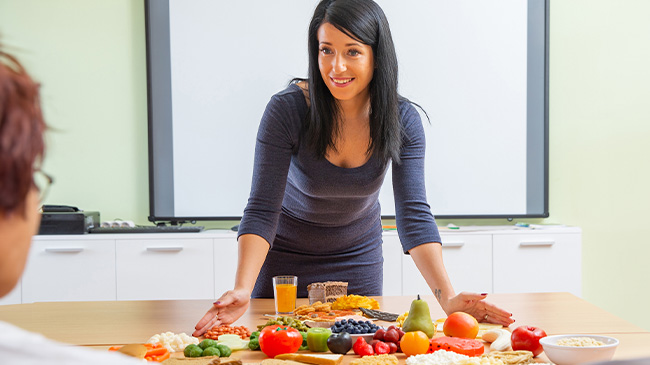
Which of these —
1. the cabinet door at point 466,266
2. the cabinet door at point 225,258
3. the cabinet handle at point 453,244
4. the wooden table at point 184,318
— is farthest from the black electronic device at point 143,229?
the wooden table at point 184,318

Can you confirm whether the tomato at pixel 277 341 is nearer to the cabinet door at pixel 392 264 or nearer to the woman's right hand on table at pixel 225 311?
the woman's right hand on table at pixel 225 311

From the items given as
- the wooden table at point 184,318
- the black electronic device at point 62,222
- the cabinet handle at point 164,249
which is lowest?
the cabinet handle at point 164,249

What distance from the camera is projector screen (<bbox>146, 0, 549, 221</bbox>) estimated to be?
3.68 m

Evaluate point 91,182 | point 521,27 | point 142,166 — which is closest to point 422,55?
point 521,27

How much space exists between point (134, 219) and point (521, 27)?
244 cm

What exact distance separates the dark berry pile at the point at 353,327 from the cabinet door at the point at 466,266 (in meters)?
2.08

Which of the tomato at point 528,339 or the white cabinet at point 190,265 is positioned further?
the white cabinet at point 190,265

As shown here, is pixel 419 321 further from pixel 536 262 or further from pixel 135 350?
pixel 536 262

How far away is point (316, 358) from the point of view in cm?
126

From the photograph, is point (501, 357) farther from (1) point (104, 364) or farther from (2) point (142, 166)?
(2) point (142, 166)

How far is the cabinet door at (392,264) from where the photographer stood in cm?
345

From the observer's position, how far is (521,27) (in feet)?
12.3

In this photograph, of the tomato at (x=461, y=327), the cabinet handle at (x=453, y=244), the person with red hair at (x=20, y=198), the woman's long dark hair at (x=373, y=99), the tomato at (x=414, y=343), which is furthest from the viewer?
the cabinet handle at (x=453, y=244)

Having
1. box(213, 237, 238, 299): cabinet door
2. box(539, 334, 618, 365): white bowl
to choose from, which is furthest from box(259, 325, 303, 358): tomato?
box(213, 237, 238, 299): cabinet door
